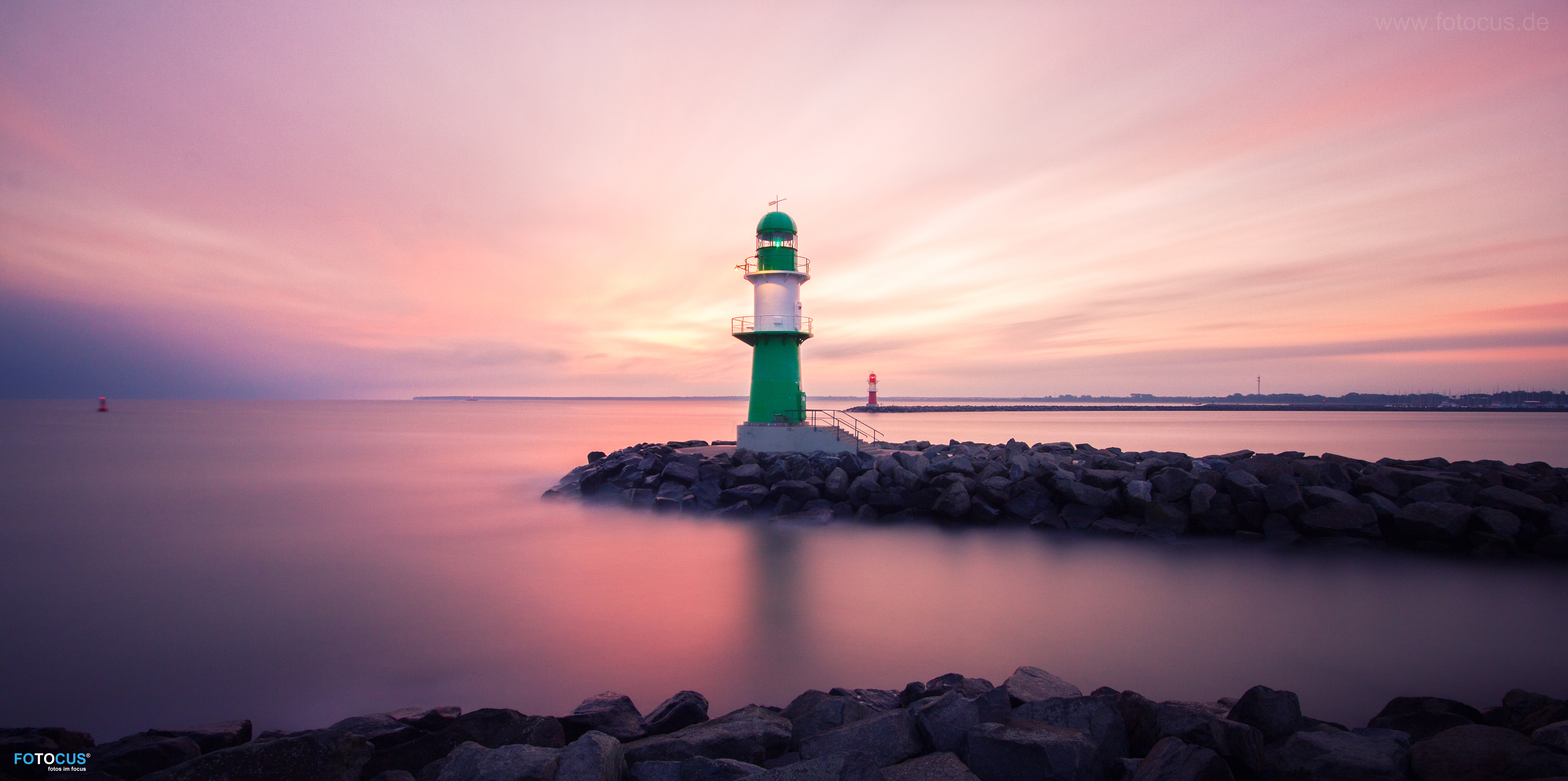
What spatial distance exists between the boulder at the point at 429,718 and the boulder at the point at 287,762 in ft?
2.11

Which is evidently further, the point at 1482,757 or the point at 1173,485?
the point at 1173,485

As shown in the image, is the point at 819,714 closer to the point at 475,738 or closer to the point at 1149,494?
the point at 475,738

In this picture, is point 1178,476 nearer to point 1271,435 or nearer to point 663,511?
point 663,511

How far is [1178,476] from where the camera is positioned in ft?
30.6

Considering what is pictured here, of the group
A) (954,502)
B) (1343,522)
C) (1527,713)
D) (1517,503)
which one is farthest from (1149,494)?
(1527,713)

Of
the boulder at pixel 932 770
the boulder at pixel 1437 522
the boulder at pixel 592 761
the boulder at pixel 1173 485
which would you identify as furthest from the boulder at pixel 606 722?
the boulder at pixel 1437 522

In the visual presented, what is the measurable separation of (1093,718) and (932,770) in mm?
891

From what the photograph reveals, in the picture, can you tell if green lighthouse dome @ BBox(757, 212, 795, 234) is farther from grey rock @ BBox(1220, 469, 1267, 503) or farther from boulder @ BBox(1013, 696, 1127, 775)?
boulder @ BBox(1013, 696, 1127, 775)

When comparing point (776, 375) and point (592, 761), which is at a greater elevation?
point (776, 375)

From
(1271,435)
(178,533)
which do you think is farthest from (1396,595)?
(1271,435)

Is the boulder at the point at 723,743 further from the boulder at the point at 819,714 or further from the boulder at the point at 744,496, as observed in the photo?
the boulder at the point at 744,496

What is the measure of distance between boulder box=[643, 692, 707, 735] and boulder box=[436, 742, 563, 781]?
78 centimetres

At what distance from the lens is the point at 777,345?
13.6m

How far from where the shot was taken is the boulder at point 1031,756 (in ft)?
9.32
